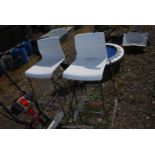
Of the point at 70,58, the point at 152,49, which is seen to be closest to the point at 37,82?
the point at 70,58

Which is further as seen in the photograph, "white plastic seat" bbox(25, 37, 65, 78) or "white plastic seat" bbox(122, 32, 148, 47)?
"white plastic seat" bbox(122, 32, 148, 47)

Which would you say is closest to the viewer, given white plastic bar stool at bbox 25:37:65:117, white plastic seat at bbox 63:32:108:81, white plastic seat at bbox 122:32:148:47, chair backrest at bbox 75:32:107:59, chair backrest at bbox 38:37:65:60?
white plastic seat at bbox 63:32:108:81

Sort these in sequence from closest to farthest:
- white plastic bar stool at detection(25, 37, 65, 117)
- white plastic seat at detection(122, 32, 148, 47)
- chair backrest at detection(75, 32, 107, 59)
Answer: chair backrest at detection(75, 32, 107, 59) → white plastic bar stool at detection(25, 37, 65, 117) → white plastic seat at detection(122, 32, 148, 47)

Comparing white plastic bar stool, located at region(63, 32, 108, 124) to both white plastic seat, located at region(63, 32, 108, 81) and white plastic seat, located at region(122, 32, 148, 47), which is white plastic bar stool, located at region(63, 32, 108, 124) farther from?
white plastic seat, located at region(122, 32, 148, 47)

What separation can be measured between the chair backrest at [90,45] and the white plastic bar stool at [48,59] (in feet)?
0.99

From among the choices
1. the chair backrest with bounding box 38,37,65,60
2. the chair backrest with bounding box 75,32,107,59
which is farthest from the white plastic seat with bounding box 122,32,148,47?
the chair backrest with bounding box 38,37,65,60

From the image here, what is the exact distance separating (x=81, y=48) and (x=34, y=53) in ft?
12.0

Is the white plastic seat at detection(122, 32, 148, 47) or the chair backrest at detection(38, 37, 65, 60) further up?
the chair backrest at detection(38, 37, 65, 60)

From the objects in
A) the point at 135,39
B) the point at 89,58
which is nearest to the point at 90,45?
the point at 89,58

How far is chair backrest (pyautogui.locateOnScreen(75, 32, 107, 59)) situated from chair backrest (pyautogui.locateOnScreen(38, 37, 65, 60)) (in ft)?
1.00

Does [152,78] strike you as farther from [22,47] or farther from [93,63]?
[22,47]

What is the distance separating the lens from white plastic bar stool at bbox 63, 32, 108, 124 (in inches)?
104

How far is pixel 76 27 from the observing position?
26.2ft

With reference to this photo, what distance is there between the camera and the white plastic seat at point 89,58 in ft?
8.62
